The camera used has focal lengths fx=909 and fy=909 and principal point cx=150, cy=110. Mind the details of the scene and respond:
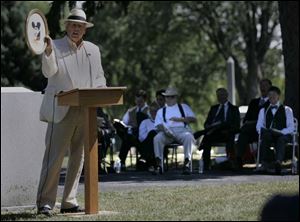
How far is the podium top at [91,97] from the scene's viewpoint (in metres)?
9.03

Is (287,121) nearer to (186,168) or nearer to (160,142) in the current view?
(186,168)

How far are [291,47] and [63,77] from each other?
30.5ft

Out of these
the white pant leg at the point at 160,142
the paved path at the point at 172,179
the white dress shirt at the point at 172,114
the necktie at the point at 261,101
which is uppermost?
the necktie at the point at 261,101

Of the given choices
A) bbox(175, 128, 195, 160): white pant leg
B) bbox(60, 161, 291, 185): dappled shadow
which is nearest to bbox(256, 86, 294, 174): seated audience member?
bbox(60, 161, 291, 185): dappled shadow

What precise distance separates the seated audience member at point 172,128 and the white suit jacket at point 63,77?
6.06 meters

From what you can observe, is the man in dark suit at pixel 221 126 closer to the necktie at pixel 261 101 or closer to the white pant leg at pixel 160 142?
the necktie at pixel 261 101

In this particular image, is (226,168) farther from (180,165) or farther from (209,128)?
(180,165)

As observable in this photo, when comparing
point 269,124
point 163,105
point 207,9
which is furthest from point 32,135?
point 207,9

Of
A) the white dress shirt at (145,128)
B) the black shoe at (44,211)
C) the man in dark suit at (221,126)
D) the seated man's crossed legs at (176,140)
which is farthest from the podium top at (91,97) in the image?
the white dress shirt at (145,128)

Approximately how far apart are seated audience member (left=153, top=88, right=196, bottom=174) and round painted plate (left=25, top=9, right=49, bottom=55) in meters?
6.58

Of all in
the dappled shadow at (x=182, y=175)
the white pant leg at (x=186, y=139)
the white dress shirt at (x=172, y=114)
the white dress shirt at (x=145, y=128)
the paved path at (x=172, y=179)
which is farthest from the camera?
the white dress shirt at (x=145, y=128)

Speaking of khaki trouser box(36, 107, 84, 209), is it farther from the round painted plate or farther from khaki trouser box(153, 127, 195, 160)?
khaki trouser box(153, 127, 195, 160)

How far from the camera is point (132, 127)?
1727 cm

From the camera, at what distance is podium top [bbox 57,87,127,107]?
9.03m
